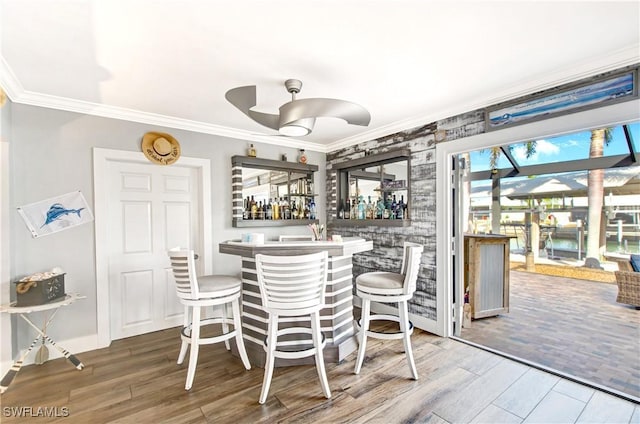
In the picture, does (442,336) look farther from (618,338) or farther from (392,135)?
(392,135)

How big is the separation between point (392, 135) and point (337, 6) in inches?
91.8

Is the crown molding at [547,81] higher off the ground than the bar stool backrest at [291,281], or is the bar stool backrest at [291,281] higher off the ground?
the crown molding at [547,81]

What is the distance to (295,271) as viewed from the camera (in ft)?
6.74

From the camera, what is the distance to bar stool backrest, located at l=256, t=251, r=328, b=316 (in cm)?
205

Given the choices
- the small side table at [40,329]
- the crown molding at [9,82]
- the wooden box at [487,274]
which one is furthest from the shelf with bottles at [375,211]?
the crown molding at [9,82]

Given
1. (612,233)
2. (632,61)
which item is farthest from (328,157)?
(612,233)

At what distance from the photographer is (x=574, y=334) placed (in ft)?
10.8

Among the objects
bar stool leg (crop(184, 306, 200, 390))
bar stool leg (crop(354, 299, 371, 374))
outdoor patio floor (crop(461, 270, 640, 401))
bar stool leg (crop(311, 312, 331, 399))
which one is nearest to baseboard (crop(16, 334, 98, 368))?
bar stool leg (crop(184, 306, 200, 390))

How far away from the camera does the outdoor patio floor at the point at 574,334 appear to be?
8.27ft

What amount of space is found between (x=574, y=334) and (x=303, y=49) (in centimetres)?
407

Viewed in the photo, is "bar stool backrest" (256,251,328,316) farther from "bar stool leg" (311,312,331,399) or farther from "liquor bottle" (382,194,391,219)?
"liquor bottle" (382,194,391,219)

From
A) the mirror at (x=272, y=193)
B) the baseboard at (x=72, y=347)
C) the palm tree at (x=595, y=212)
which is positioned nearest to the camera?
the baseboard at (x=72, y=347)

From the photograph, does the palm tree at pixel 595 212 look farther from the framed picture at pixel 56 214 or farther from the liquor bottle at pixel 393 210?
the framed picture at pixel 56 214

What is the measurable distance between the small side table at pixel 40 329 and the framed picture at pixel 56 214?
653mm
